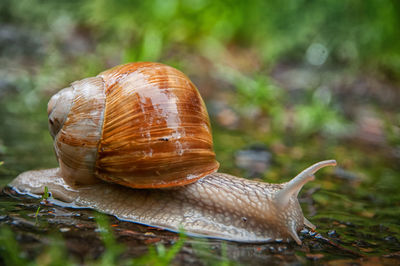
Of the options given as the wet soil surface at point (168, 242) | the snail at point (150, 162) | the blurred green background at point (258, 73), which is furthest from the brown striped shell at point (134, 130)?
the blurred green background at point (258, 73)

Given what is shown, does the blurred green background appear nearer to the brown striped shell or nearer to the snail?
the snail

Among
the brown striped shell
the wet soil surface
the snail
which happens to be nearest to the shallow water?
the wet soil surface

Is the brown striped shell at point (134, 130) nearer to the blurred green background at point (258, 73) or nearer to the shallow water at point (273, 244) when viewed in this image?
the shallow water at point (273, 244)

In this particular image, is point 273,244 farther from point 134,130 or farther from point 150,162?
point 134,130

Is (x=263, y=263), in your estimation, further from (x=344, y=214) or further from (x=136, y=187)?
(x=344, y=214)

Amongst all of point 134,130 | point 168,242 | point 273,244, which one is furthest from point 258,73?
point 168,242

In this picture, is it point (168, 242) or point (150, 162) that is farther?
point (150, 162)
